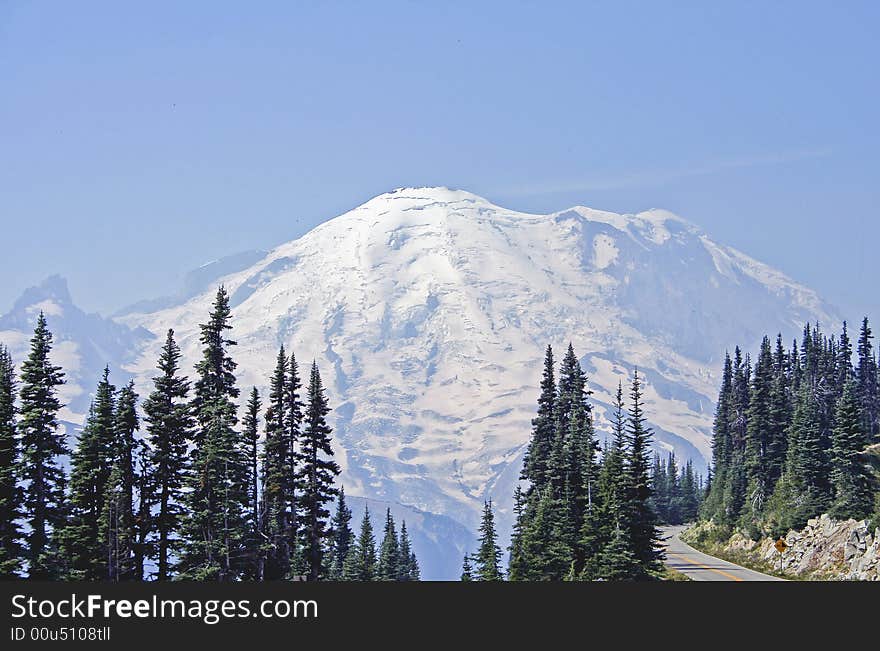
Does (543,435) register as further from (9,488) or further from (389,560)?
(9,488)

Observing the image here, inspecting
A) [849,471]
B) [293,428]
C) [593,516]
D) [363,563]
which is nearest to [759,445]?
[849,471]

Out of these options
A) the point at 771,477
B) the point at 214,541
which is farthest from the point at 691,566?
the point at 214,541

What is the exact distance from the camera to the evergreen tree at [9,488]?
2124 inches

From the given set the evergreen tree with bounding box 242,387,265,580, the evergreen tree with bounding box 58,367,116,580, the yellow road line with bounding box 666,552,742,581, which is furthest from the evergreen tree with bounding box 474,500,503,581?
the evergreen tree with bounding box 58,367,116,580

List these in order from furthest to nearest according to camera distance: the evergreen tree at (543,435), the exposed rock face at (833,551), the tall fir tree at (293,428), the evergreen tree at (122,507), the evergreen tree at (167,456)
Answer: the evergreen tree at (543,435), the exposed rock face at (833,551), the tall fir tree at (293,428), the evergreen tree at (167,456), the evergreen tree at (122,507)

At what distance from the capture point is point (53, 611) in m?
35.9

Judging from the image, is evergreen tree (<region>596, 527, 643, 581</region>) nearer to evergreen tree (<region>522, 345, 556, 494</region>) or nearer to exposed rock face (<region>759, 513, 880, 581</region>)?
exposed rock face (<region>759, 513, 880, 581</region>)

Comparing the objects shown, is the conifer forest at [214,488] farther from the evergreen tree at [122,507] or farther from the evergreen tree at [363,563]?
the evergreen tree at [363,563]

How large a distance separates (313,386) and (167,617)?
114 feet

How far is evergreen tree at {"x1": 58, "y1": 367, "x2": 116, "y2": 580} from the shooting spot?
198 ft

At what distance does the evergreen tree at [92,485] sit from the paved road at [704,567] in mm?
28542

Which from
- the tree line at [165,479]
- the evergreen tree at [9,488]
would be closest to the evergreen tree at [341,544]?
the tree line at [165,479]

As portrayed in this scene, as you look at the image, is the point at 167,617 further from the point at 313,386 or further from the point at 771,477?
the point at 771,477

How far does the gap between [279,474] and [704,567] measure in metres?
37.0
